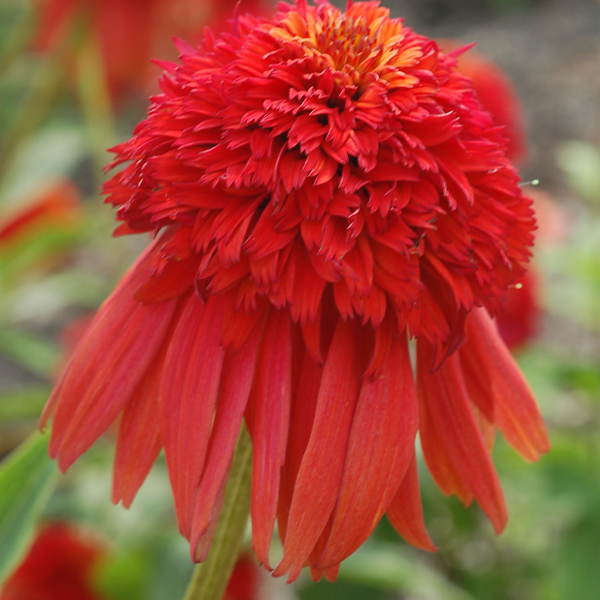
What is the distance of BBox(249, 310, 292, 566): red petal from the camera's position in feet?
0.96

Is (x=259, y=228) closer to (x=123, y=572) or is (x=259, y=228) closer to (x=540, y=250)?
(x=123, y=572)

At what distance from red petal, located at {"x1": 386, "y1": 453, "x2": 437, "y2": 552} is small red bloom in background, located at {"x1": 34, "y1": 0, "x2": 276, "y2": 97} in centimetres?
99

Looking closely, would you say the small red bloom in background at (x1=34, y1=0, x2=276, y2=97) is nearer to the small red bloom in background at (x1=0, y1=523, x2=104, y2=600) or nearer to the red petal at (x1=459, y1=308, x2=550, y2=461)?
the small red bloom in background at (x1=0, y1=523, x2=104, y2=600)

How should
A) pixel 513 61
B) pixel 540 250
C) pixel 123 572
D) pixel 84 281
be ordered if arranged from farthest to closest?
1. pixel 513 61
2. pixel 84 281
3. pixel 540 250
4. pixel 123 572

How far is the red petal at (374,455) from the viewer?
0.29 meters

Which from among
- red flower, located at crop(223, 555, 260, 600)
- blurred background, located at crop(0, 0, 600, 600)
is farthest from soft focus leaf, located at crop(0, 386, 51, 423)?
red flower, located at crop(223, 555, 260, 600)

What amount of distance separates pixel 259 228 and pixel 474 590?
781 mm

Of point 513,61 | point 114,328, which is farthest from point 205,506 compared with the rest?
point 513,61

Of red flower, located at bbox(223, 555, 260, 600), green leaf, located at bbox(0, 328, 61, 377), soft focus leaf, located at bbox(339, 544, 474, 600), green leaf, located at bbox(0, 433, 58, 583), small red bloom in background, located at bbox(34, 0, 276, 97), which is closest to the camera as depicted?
green leaf, located at bbox(0, 433, 58, 583)

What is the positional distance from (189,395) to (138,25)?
1.07 m

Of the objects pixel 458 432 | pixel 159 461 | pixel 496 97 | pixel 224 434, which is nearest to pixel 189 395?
pixel 224 434

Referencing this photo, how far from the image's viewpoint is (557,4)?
10.3ft

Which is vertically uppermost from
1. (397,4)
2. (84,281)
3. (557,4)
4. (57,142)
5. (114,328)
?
(114,328)

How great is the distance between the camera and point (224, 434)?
0.30 metres
